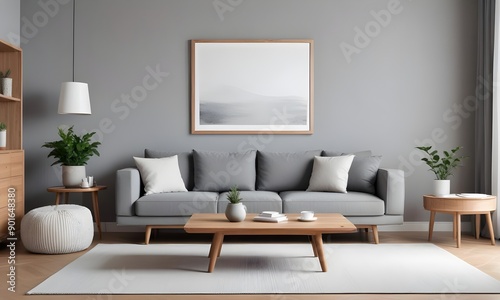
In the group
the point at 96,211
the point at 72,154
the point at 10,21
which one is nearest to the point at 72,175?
the point at 72,154

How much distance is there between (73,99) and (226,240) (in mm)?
2093

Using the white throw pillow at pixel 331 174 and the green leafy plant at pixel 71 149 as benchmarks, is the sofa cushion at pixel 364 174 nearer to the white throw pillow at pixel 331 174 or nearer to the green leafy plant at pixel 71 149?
the white throw pillow at pixel 331 174

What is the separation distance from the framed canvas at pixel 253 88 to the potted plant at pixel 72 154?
3.82 ft

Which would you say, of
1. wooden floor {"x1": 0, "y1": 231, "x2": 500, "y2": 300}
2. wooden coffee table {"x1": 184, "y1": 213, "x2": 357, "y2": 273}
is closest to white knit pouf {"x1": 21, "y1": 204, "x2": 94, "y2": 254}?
wooden floor {"x1": 0, "y1": 231, "x2": 500, "y2": 300}

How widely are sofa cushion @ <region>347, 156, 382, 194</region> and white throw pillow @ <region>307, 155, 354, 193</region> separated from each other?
0.10m

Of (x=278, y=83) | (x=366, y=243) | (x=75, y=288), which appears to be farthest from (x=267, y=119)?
(x=75, y=288)

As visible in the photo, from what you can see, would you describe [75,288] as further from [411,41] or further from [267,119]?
[411,41]

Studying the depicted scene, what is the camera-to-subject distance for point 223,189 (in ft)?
18.5

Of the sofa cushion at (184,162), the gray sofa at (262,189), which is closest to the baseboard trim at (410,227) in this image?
the gray sofa at (262,189)

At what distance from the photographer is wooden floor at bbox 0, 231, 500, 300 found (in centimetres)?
338

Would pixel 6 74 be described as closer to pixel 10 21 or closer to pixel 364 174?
pixel 10 21

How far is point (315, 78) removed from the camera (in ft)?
19.9

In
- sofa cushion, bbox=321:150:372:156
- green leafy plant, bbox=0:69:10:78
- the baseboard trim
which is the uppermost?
green leafy plant, bbox=0:69:10:78

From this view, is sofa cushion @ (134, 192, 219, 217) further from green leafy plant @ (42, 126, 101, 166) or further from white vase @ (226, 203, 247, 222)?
white vase @ (226, 203, 247, 222)
